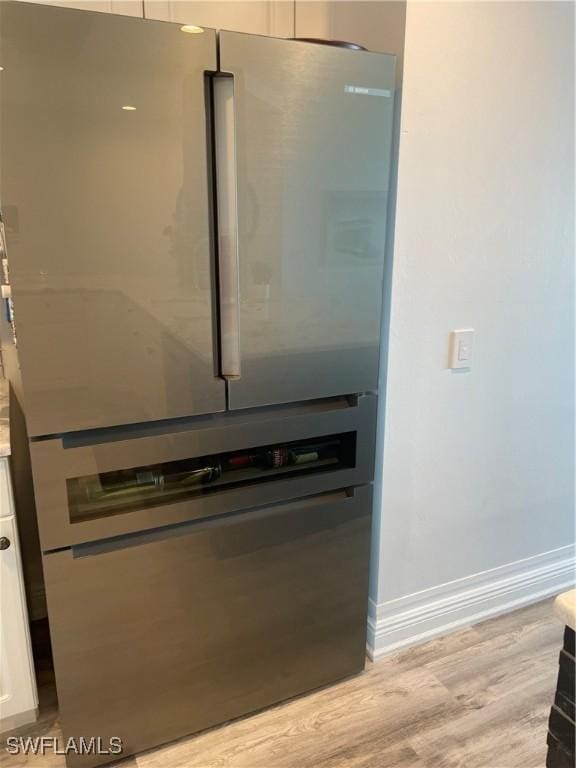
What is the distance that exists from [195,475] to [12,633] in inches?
25.2

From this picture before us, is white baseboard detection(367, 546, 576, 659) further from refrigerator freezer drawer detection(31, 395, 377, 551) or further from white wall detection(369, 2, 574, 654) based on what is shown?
refrigerator freezer drawer detection(31, 395, 377, 551)

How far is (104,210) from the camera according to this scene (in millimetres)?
1264

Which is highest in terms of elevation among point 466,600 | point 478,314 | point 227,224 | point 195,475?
point 227,224

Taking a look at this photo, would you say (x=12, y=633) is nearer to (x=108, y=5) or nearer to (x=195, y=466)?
(x=195, y=466)

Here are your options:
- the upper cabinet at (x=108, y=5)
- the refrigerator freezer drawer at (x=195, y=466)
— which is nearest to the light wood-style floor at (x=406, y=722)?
the refrigerator freezer drawer at (x=195, y=466)

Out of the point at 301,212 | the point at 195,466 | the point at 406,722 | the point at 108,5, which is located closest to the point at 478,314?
the point at 301,212

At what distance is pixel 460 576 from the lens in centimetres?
217

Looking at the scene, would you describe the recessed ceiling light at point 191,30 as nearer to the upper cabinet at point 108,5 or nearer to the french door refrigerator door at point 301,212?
the french door refrigerator door at point 301,212

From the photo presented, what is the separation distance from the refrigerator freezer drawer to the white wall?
0.69ft

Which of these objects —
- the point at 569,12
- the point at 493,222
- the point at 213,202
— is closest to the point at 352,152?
the point at 213,202

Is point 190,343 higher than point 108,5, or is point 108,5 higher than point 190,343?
point 108,5

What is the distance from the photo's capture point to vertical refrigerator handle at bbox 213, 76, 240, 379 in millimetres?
1333

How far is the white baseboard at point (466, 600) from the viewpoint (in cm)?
204

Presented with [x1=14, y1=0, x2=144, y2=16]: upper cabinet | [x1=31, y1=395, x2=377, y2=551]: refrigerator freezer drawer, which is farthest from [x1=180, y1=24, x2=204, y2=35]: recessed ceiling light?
[x1=31, y1=395, x2=377, y2=551]: refrigerator freezer drawer
